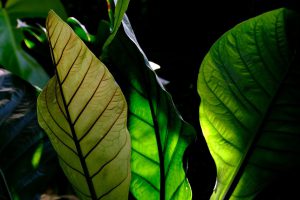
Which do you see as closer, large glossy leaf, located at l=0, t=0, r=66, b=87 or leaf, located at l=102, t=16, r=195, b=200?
leaf, located at l=102, t=16, r=195, b=200

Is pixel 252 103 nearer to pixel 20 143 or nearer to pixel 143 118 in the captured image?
pixel 143 118

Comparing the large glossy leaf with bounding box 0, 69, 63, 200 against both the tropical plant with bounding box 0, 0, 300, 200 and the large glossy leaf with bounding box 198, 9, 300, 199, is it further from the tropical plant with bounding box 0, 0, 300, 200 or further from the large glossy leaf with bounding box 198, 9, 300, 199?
the large glossy leaf with bounding box 198, 9, 300, 199

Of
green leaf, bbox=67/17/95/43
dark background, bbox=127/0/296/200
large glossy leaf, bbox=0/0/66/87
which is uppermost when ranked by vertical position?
green leaf, bbox=67/17/95/43

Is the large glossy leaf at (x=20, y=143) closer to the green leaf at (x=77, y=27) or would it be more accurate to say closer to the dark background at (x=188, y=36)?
the green leaf at (x=77, y=27)

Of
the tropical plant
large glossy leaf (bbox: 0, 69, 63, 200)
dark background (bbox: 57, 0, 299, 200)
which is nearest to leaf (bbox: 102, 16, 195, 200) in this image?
the tropical plant

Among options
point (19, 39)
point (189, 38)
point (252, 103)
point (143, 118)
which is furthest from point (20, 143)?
→ point (189, 38)
